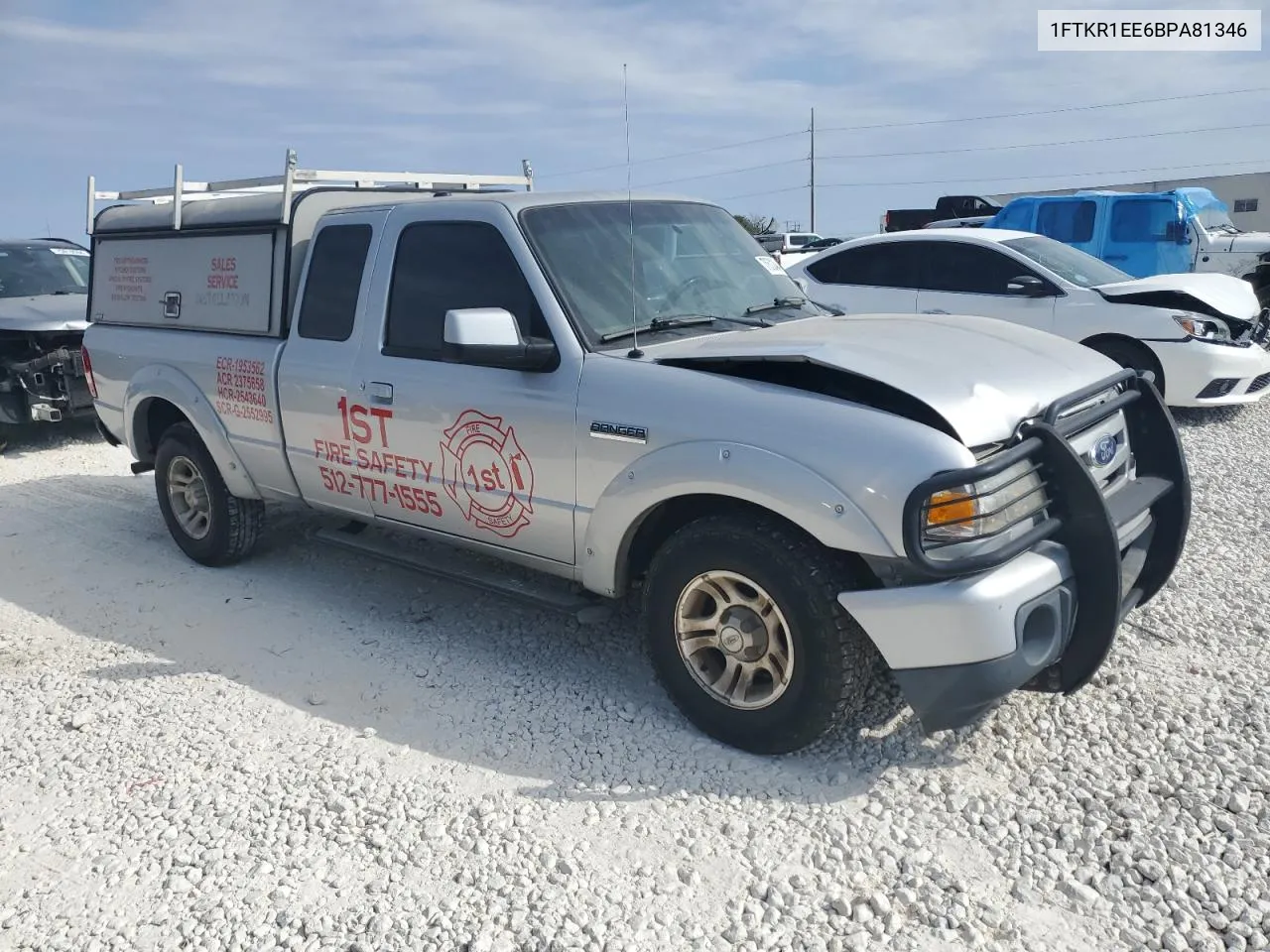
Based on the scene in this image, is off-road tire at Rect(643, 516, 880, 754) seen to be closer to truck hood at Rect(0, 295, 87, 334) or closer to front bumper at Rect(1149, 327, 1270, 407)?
front bumper at Rect(1149, 327, 1270, 407)

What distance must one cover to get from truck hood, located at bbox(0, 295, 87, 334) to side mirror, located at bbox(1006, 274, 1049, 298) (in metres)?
7.93

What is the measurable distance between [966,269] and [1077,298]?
995 millimetres

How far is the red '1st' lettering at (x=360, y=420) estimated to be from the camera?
446 cm

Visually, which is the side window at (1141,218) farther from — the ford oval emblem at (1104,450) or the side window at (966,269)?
the ford oval emblem at (1104,450)

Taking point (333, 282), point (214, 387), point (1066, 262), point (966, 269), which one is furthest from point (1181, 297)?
point (214, 387)

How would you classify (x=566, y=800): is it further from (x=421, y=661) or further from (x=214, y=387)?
(x=214, y=387)

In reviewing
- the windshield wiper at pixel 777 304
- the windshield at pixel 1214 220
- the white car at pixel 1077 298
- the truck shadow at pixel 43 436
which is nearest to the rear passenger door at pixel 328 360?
the windshield wiper at pixel 777 304

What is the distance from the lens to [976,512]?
3045mm

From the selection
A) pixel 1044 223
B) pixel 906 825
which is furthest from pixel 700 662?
pixel 1044 223

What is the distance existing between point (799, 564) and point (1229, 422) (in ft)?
22.6

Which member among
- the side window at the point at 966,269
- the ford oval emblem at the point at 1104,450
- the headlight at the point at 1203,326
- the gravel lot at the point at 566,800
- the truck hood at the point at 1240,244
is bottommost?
the gravel lot at the point at 566,800

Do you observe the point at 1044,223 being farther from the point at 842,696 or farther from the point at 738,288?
the point at 842,696

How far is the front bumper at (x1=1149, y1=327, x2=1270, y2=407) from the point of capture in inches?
320

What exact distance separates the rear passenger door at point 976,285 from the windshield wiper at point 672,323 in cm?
516
